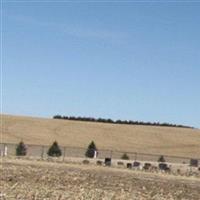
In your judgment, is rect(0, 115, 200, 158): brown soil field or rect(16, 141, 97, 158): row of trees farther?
rect(0, 115, 200, 158): brown soil field

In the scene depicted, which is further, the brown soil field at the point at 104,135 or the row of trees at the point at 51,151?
the brown soil field at the point at 104,135

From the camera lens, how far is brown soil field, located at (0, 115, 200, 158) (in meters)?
110

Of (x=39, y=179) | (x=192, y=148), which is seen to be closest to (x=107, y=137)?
(x=192, y=148)

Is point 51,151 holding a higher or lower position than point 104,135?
lower

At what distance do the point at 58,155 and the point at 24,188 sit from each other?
48735mm

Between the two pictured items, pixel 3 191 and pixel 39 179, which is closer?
pixel 3 191

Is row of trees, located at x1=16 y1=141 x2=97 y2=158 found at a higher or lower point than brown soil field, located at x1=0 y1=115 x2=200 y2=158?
lower

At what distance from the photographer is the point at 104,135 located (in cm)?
12106

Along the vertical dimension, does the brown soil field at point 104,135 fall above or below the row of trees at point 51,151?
above

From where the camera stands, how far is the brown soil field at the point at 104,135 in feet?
362

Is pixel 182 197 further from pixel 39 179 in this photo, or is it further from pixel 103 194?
pixel 39 179

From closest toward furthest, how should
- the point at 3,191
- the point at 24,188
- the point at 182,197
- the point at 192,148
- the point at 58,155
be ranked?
the point at 3,191 < the point at 24,188 < the point at 182,197 < the point at 58,155 < the point at 192,148

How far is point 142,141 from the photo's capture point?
4688 inches

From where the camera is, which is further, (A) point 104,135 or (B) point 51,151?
(A) point 104,135
